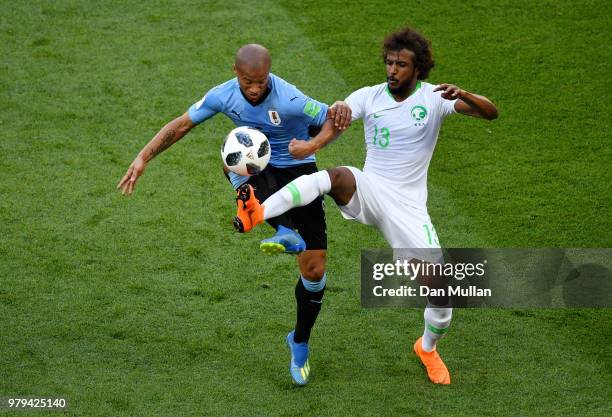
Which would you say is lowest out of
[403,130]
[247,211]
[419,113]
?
[247,211]

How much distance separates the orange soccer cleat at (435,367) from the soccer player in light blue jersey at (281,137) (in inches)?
33.2

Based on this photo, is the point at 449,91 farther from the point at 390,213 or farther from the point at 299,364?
the point at 299,364

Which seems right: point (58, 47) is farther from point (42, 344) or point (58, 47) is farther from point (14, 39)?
point (42, 344)

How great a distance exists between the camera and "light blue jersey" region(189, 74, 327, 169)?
7664 millimetres

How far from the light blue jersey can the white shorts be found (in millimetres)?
501

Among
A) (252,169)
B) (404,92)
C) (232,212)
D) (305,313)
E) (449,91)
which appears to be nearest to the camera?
(449,91)

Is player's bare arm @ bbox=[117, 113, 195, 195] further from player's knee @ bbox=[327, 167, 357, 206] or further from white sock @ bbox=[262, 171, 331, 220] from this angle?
player's knee @ bbox=[327, 167, 357, 206]

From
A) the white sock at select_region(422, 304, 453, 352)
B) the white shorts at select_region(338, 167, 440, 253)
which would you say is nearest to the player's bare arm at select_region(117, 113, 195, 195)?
the white shorts at select_region(338, 167, 440, 253)

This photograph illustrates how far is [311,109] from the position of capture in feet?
25.2

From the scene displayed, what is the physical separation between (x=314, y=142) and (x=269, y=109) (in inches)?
17.5

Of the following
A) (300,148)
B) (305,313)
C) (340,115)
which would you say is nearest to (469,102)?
(340,115)

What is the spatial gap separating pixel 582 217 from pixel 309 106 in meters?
3.52

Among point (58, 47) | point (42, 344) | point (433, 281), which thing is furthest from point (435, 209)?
point (58, 47)

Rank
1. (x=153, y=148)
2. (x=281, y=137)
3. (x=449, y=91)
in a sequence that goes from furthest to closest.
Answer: (x=281, y=137) < (x=153, y=148) < (x=449, y=91)
